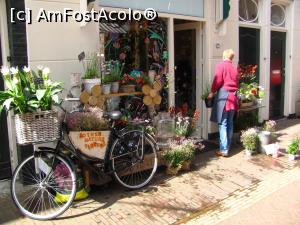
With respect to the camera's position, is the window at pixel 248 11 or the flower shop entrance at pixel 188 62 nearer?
the flower shop entrance at pixel 188 62

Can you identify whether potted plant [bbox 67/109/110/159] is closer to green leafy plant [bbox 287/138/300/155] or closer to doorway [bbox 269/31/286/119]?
green leafy plant [bbox 287/138/300/155]

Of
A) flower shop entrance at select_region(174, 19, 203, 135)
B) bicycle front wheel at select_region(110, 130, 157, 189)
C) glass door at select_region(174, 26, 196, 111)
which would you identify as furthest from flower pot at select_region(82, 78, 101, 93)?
glass door at select_region(174, 26, 196, 111)

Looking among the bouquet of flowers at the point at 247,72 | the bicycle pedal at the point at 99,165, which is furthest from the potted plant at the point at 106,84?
the bouquet of flowers at the point at 247,72

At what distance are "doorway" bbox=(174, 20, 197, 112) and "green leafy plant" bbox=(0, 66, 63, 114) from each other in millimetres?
4118

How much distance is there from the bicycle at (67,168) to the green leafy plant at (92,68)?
0.77 m

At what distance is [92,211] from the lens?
4.37 m

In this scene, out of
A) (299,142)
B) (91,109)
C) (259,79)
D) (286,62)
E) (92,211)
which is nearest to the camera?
(92,211)

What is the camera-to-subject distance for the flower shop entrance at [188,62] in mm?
7598

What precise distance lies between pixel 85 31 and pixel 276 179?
3.55 m

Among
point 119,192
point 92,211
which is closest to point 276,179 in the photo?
point 119,192

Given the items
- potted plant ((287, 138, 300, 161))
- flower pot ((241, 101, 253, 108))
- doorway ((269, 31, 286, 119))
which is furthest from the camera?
doorway ((269, 31, 286, 119))

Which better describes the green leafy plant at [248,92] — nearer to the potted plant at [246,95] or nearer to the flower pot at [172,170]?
the potted plant at [246,95]

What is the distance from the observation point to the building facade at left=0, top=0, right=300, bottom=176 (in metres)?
4.91

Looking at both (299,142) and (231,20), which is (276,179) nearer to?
(299,142)
